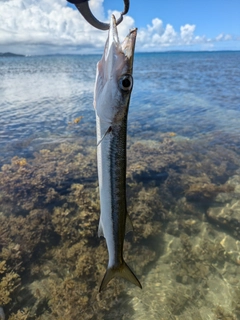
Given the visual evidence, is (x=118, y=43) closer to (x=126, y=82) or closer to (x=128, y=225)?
(x=126, y=82)

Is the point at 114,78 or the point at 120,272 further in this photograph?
the point at 120,272

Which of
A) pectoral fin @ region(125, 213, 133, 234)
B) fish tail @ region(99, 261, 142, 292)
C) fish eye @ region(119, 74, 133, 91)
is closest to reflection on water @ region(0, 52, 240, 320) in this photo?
fish tail @ region(99, 261, 142, 292)

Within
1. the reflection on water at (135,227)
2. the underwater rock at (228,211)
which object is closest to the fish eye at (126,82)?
the reflection on water at (135,227)

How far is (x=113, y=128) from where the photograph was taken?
8.20 feet

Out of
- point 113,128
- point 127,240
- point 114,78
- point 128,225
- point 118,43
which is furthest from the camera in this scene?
point 127,240

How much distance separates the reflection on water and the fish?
8.67 ft

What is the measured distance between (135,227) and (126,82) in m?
5.38

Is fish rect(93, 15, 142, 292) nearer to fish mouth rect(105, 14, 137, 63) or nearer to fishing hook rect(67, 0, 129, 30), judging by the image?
fish mouth rect(105, 14, 137, 63)

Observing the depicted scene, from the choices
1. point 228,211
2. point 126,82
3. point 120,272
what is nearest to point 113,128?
point 126,82

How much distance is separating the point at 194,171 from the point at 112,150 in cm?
786

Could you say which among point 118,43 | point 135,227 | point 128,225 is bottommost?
point 135,227

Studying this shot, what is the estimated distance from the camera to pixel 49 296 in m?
5.12

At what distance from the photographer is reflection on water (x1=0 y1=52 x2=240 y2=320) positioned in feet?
16.7

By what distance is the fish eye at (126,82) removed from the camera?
A: 7.47ft
